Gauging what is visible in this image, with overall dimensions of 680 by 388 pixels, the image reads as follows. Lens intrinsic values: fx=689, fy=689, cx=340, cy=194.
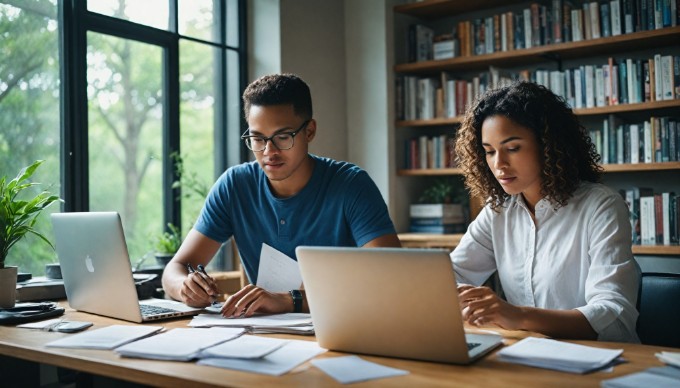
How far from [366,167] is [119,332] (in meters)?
2.73

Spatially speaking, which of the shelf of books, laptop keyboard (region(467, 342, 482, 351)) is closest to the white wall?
the shelf of books

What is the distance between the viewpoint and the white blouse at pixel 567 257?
1.54 m

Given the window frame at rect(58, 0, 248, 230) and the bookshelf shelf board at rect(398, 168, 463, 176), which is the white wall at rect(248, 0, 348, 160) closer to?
the window frame at rect(58, 0, 248, 230)

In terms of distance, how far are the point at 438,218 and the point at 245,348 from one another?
2.77 m

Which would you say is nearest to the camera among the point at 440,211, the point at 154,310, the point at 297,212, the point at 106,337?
the point at 106,337

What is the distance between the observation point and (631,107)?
3379 millimetres

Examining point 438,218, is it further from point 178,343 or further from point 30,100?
point 178,343

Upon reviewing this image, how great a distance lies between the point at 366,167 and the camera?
13.5ft

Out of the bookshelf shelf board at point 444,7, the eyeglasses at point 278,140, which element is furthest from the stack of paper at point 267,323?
the bookshelf shelf board at point 444,7

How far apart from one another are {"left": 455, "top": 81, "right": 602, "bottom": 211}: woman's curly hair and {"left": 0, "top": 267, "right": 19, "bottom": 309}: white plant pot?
1.35 meters

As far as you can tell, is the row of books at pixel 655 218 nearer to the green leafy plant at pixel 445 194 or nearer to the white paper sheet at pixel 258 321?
the green leafy plant at pixel 445 194

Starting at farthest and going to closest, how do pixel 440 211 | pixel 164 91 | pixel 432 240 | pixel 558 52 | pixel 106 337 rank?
pixel 440 211
pixel 432 240
pixel 558 52
pixel 164 91
pixel 106 337

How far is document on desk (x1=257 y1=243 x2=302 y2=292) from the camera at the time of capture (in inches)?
75.3

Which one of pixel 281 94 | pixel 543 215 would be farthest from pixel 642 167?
pixel 281 94
